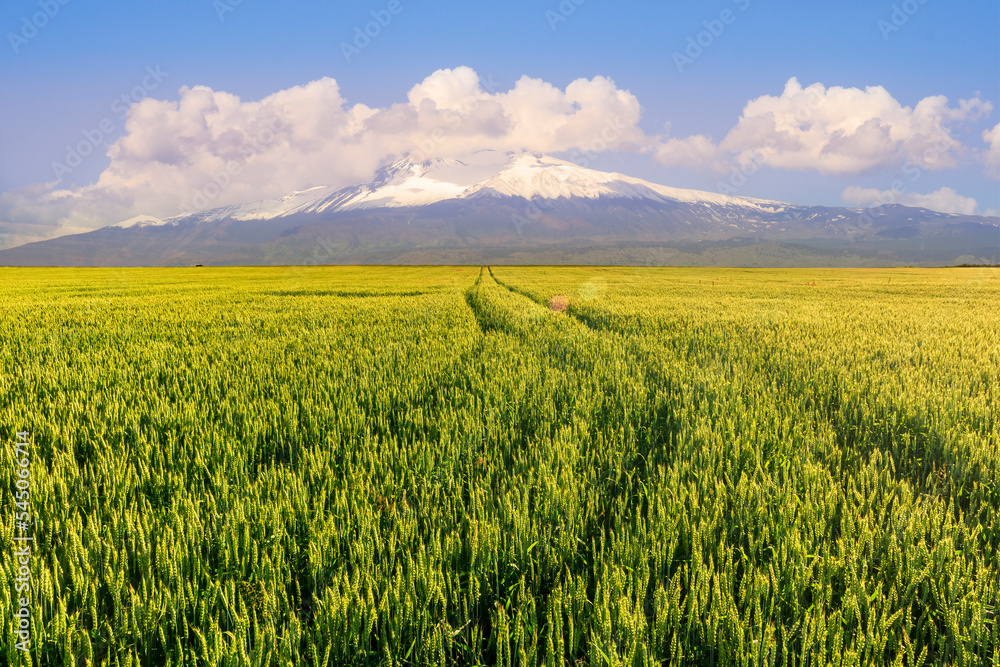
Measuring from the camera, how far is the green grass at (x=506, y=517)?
1.62m

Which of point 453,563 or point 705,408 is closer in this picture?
point 453,563

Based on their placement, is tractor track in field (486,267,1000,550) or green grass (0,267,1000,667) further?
tractor track in field (486,267,1000,550)

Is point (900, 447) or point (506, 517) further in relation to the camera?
point (900, 447)

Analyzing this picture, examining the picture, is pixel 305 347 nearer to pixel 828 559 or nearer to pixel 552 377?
pixel 552 377

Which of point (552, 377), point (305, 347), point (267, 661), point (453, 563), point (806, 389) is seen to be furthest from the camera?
point (305, 347)

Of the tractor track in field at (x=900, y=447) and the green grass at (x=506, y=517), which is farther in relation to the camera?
the tractor track in field at (x=900, y=447)

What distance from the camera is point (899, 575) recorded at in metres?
1.91

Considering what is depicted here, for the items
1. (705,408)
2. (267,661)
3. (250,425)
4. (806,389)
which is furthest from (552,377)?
(267,661)

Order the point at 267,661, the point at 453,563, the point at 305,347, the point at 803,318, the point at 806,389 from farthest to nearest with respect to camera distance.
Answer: the point at 803,318 → the point at 305,347 → the point at 806,389 → the point at 453,563 → the point at 267,661

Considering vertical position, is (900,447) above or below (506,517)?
below

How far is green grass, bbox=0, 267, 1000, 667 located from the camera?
162cm

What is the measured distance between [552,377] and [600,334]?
4451 millimetres

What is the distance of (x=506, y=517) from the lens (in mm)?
2281

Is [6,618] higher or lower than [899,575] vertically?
higher
